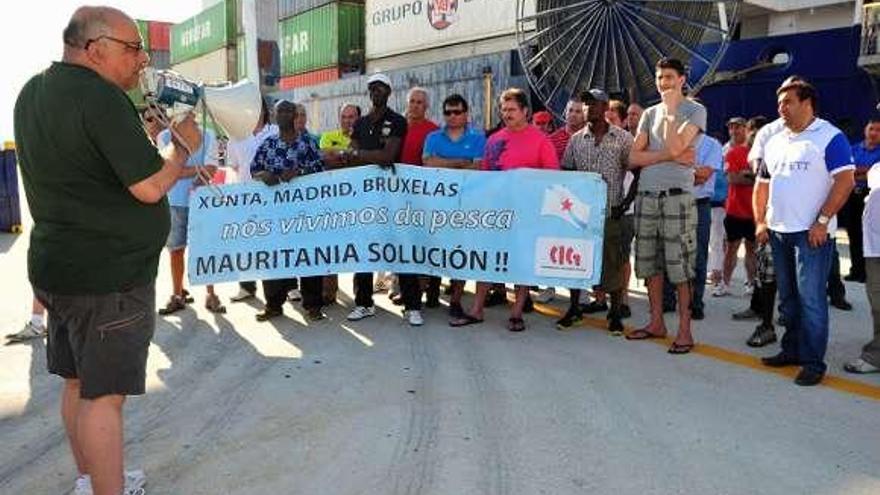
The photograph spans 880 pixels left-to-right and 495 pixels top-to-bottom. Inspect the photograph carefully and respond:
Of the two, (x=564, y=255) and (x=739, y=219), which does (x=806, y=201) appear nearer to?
(x=564, y=255)

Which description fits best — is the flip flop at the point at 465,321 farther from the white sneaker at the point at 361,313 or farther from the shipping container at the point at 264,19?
the shipping container at the point at 264,19

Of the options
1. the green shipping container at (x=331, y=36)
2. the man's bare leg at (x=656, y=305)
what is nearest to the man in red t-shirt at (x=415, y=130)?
the man's bare leg at (x=656, y=305)

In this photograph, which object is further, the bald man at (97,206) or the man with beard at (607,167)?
the man with beard at (607,167)

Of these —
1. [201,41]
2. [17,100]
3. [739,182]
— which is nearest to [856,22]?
[739,182]

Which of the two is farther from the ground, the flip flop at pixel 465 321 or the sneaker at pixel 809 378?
the sneaker at pixel 809 378

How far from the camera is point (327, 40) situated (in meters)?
26.2

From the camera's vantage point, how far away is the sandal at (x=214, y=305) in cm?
628

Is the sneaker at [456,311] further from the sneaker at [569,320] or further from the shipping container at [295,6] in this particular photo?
the shipping container at [295,6]

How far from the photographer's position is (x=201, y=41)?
1500 inches

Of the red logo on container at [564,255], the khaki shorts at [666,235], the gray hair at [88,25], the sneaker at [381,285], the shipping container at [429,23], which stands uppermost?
the shipping container at [429,23]

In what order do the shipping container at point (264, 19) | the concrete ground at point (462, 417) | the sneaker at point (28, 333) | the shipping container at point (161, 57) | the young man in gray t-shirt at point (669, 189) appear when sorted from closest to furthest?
1. the concrete ground at point (462, 417)
2. the young man in gray t-shirt at point (669, 189)
3. the sneaker at point (28, 333)
4. the shipping container at point (264, 19)
5. the shipping container at point (161, 57)

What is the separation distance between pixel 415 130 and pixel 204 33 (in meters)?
35.6

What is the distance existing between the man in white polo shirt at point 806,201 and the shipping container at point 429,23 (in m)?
15.8

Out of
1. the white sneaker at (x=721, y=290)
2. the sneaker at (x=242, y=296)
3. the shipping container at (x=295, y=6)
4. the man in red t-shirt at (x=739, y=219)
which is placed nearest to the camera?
the man in red t-shirt at (x=739, y=219)
